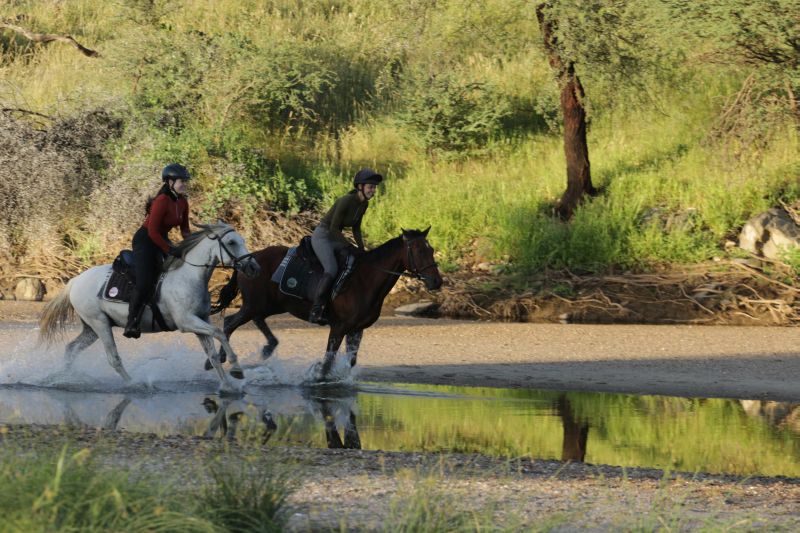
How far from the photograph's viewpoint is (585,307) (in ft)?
67.4

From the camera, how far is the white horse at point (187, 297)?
42.3ft

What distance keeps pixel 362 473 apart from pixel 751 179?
638 inches

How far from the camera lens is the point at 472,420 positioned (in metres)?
12.1

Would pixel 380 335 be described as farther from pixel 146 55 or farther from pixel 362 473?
pixel 146 55

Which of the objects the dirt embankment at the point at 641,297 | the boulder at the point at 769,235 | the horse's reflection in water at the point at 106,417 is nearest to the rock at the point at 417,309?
the dirt embankment at the point at 641,297

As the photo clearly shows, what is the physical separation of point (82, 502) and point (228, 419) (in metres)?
5.72

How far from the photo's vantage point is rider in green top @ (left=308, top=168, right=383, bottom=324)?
1375cm

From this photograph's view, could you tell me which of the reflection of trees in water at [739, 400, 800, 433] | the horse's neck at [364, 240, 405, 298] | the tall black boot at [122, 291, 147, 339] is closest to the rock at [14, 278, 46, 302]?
the tall black boot at [122, 291, 147, 339]

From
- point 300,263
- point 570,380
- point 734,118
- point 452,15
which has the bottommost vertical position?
point 570,380

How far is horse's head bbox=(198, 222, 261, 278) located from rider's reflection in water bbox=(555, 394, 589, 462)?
3512 mm

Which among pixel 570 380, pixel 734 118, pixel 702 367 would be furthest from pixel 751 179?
pixel 570 380

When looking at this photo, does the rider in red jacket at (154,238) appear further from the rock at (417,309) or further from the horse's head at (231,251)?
the rock at (417,309)

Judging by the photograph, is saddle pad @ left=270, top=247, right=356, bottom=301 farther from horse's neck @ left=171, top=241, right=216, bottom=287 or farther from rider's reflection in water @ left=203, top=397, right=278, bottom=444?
rider's reflection in water @ left=203, top=397, right=278, bottom=444

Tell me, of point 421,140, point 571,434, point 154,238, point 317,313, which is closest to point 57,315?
point 154,238
